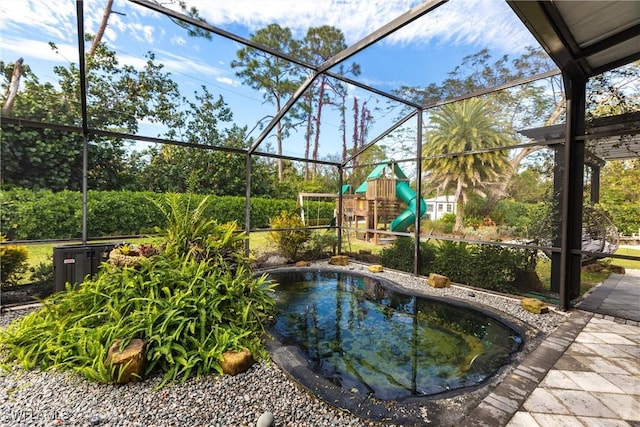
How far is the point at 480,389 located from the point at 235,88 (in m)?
9.42

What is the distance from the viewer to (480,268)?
5301mm

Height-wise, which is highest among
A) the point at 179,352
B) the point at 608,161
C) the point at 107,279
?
the point at 608,161

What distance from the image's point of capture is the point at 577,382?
235 cm

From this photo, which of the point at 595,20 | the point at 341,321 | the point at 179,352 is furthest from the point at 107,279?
the point at 595,20

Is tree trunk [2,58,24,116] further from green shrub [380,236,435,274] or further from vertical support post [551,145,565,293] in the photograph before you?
vertical support post [551,145,565,293]

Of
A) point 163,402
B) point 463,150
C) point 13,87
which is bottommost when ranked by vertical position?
point 163,402

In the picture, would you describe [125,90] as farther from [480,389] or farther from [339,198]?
[480,389]

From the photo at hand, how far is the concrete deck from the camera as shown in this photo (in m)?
1.92

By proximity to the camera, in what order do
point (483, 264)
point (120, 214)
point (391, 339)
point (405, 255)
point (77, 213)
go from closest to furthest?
1. point (391, 339)
2. point (77, 213)
3. point (483, 264)
4. point (120, 214)
5. point (405, 255)

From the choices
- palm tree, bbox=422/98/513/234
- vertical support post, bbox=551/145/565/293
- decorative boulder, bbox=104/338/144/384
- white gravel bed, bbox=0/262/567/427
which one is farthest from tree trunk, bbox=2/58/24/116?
vertical support post, bbox=551/145/565/293

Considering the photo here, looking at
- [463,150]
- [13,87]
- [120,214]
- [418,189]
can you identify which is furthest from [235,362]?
[13,87]

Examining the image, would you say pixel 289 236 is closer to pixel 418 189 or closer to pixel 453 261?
pixel 418 189

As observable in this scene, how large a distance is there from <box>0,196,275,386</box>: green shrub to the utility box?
879 mm

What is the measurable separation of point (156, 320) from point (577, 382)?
3860 mm
